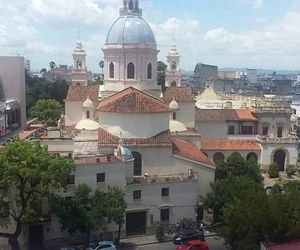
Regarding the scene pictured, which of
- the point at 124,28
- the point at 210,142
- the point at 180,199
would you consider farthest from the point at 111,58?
the point at 180,199

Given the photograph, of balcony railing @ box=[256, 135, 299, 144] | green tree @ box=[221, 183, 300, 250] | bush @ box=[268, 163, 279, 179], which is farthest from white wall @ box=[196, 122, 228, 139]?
green tree @ box=[221, 183, 300, 250]

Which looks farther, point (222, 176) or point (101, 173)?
point (222, 176)

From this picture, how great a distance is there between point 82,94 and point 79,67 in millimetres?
23872

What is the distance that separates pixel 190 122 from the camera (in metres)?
49.5

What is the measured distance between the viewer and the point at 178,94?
49688 mm

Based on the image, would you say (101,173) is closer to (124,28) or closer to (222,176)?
(222,176)

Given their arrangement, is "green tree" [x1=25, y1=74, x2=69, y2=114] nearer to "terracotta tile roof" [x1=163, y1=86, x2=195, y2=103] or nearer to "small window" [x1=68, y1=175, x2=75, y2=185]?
"terracotta tile roof" [x1=163, y1=86, x2=195, y2=103]

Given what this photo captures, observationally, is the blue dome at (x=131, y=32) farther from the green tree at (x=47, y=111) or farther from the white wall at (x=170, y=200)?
the green tree at (x=47, y=111)

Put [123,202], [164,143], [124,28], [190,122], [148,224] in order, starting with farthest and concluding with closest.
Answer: [190,122] → [124,28] → [164,143] → [148,224] → [123,202]

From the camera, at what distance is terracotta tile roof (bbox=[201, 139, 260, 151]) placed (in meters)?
51.1

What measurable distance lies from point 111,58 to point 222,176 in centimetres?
1730

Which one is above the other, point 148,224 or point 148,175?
point 148,175

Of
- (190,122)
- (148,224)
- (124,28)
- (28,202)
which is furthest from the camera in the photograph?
(190,122)

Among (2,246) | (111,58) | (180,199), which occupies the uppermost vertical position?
(111,58)
